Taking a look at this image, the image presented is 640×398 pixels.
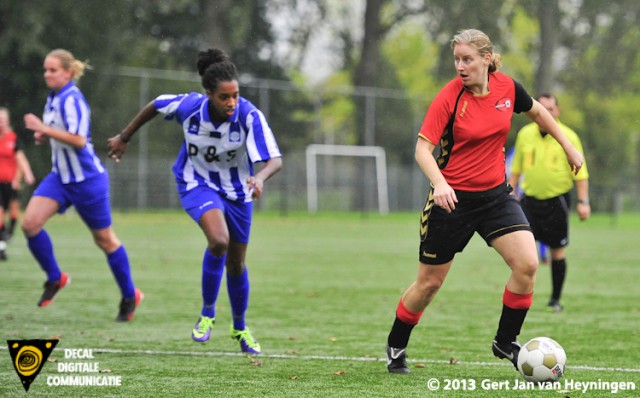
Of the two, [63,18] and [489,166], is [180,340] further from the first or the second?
[63,18]

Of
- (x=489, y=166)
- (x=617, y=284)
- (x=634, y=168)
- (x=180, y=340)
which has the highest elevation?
(x=489, y=166)

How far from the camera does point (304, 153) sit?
34750mm

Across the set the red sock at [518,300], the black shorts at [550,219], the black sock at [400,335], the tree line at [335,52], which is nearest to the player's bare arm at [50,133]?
the black sock at [400,335]

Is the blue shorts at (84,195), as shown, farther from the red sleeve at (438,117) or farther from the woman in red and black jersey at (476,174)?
the red sleeve at (438,117)

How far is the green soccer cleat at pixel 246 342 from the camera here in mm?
6828

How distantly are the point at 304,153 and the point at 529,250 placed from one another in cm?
2914

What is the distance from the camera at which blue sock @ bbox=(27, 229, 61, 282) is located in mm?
8461

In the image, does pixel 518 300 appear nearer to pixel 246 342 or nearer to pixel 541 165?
pixel 246 342

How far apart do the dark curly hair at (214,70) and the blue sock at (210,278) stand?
1.11m

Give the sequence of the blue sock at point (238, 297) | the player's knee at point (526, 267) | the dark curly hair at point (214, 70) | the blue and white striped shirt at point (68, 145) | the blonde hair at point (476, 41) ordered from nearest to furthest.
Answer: the blonde hair at point (476, 41) → the player's knee at point (526, 267) → the dark curly hair at point (214, 70) → the blue sock at point (238, 297) → the blue and white striped shirt at point (68, 145)

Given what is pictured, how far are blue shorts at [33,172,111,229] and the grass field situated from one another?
2.79ft

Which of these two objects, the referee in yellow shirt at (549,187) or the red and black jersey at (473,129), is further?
the referee in yellow shirt at (549,187)

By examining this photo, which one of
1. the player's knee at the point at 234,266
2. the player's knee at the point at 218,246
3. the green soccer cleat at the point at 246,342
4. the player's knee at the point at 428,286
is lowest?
the green soccer cleat at the point at 246,342

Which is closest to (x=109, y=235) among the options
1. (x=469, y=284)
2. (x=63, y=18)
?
(x=469, y=284)
